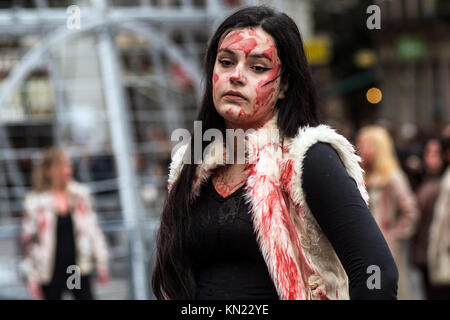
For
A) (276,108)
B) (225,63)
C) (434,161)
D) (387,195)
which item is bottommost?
(387,195)

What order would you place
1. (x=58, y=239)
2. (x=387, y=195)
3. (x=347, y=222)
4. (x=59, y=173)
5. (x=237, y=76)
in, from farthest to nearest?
1. (x=387, y=195)
2. (x=59, y=173)
3. (x=58, y=239)
4. (x=237, y=76)
5. (x=347, y=222)

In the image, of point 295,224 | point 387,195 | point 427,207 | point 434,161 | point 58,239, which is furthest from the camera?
point 434,161

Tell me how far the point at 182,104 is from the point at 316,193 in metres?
5.68

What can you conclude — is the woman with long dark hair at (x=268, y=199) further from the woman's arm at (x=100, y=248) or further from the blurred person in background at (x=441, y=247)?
the blurred person in background at (x=441, y=247)

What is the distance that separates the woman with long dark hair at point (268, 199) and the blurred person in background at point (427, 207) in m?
5.15

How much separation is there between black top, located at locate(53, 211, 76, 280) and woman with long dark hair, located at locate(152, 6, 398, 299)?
12.8 ft

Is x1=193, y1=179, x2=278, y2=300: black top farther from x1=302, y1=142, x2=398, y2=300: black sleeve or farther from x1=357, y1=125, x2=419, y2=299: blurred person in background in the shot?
x1=357, y1=125, x2=419, y2=299: blurred person in background

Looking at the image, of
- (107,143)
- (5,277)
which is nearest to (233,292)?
(5,277)

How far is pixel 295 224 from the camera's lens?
2.43m

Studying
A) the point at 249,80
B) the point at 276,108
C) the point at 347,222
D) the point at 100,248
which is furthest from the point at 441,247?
the point at 347,222

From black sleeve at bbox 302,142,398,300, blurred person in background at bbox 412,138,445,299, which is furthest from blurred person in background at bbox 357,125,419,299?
black sleeve at bbox 302,142,398,300

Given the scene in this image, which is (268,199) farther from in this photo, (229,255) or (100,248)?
(100,248)

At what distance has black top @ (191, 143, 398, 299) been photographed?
88.0 inches

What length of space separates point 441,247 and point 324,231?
200 inches
